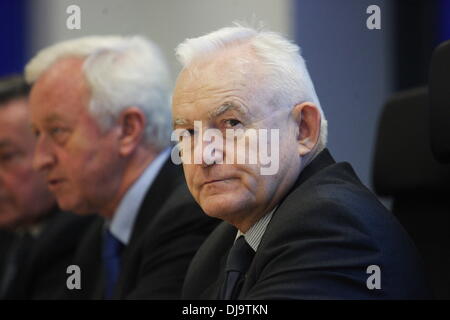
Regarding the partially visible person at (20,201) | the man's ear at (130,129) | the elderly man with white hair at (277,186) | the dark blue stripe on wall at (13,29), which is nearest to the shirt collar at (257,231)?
the elderly man with white hair at (277,186)

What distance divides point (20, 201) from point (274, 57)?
157 centimetres

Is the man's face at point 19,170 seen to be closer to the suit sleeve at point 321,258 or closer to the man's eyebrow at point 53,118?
the man's eyebrow at point 53,118

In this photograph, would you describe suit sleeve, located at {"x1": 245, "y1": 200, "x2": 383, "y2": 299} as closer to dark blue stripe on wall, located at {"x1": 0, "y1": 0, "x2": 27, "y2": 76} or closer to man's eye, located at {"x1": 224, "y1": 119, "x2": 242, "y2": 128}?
man's eye, located at {"x1": 224, "y1": 119, "x2": 242, "y2": 128}

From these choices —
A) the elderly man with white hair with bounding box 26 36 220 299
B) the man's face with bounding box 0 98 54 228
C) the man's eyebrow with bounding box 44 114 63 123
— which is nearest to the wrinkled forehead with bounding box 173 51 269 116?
the elderly man with white hair with bounding box 26 36 220 299

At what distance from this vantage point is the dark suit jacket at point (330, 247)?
113cm

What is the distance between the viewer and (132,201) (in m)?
1.98

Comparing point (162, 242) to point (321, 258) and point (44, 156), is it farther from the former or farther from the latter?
point (321, 258)

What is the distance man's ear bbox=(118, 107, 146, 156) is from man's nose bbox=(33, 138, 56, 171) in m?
0.17

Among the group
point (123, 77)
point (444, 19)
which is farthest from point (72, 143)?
point (444, 19)

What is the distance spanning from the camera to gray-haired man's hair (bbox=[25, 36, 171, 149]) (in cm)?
194

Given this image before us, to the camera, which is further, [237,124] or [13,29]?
[13,29]

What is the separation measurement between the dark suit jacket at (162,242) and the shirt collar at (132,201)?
63 mm
